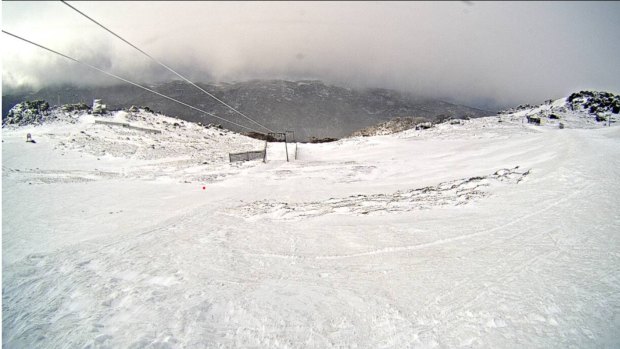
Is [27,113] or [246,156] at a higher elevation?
[27,113]

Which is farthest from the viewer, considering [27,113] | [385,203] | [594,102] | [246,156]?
[594,102]

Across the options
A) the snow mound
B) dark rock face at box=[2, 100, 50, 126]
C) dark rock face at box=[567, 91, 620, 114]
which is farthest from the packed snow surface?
dark rock face at box=[567, 91, 620, 114]

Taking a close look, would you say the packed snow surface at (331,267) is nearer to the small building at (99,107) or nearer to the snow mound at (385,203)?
the snow mound at (385,203)

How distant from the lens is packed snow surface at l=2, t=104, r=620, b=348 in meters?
3.76

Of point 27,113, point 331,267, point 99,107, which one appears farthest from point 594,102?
point 27,113

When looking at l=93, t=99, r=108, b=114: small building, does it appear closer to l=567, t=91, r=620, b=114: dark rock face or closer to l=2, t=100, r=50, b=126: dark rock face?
l=2, t=100, r=50, b=126: dark rock face

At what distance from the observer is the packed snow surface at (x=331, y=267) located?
12.3 feet

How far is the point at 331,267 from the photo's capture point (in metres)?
5.56

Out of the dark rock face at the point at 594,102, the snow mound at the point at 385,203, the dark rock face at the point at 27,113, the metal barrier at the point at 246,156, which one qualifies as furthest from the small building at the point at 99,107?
the dark rock face at the point at 594,102

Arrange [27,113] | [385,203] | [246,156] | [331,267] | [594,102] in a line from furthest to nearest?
[594,102], [27,113], [246,156], [385,203], [331,267]

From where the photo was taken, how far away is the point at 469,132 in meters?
34.8

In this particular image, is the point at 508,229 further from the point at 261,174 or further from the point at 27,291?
the point at 261,174

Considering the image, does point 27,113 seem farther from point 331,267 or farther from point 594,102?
point 594,102

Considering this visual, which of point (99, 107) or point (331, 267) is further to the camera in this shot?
point (99, 107)
